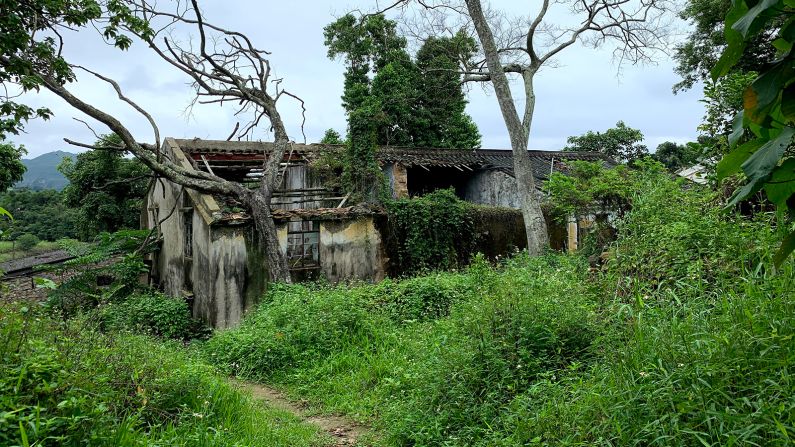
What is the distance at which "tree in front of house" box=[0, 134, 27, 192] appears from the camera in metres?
10.5

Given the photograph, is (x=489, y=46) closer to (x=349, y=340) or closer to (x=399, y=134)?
(x=349, y=340)

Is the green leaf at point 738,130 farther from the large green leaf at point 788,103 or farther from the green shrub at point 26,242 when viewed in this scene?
the green shrub at point 26,242

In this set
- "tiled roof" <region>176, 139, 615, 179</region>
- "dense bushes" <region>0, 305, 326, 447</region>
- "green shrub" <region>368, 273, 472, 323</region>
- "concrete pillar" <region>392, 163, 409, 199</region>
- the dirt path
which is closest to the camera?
"dense bushes" <region>0, 305, 326, 447</region>

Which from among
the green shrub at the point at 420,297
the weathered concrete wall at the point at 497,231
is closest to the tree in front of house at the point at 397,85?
the weathered concrete wall at the point at 497,231

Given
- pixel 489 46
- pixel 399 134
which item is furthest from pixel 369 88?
pixel 489 46

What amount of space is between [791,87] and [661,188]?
5687mm

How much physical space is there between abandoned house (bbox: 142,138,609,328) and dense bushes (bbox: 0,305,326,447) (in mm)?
6150

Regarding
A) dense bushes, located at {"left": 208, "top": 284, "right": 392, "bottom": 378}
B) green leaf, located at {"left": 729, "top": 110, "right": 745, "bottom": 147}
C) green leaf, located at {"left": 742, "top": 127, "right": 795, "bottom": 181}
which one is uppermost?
green leaf, located at {"left": 729, "top": 110, "right": 745, "bottom": 147}

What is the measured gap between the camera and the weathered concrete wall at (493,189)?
1786 cm

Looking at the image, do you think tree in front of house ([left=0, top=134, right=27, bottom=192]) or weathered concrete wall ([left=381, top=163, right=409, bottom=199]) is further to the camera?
weathered concrete wall ([left=381, top=163, right=409, bottom=199])

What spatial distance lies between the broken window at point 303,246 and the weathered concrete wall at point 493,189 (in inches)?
297

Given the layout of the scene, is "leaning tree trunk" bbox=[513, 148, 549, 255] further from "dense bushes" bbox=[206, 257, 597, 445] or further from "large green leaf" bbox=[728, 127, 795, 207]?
"large green leaf" bbox=[728, 127, 795, 207]

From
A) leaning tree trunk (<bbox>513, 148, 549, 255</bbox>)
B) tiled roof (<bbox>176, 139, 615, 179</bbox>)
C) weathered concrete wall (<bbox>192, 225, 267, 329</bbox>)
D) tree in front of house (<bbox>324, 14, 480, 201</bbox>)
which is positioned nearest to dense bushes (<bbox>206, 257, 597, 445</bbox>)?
weathered concrete wall (<bbox>192, 225, 267, 329</bbox>)

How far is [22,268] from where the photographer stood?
17266 mm
